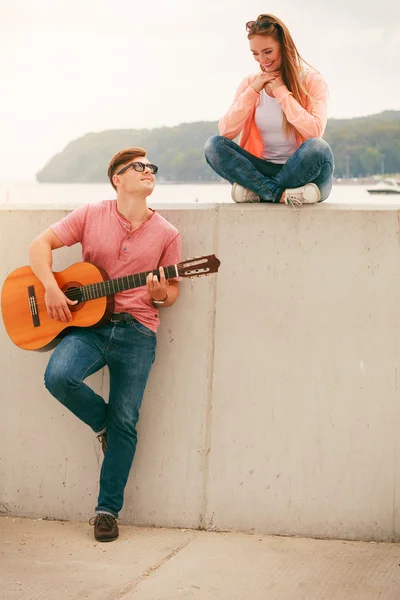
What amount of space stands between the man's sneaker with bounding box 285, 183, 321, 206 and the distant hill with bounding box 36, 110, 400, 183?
1.08ft

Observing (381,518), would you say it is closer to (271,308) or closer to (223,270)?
(271,308)

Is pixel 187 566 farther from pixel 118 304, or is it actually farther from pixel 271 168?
pixel 271 168

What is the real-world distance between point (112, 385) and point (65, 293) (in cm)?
48

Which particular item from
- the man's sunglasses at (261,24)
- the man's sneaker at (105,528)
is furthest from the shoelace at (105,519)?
the man's sunglasses at (261,24)

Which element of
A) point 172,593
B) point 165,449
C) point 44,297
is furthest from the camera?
point 165,449

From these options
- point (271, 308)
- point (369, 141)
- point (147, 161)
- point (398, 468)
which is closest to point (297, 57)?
point (147, 161)

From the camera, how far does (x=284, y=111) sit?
146 inches

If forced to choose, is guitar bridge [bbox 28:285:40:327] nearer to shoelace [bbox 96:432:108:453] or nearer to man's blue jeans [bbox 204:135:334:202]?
shoelace [bbox 96:432:108:453]

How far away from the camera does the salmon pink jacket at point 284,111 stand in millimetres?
3676

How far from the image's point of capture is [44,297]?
142 inches

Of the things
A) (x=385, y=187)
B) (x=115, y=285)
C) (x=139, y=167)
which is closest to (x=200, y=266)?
(x=115, y=285)

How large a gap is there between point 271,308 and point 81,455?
125 centimetres

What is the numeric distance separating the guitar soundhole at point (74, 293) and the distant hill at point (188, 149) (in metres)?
0.67

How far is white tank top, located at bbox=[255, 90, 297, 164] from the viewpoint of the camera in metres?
3.86
